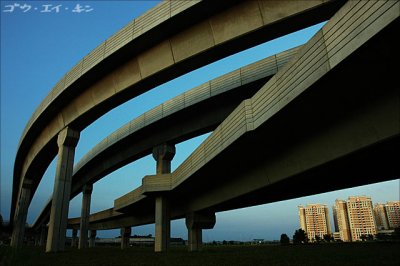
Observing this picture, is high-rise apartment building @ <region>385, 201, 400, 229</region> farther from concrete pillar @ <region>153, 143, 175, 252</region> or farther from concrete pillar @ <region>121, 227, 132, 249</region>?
concrete pillar @ <region>153, 143, 175, 252</region>

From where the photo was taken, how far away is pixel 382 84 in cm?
884

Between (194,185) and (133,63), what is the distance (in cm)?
1042

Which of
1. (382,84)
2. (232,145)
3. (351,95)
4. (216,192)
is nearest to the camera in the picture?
(382,84)

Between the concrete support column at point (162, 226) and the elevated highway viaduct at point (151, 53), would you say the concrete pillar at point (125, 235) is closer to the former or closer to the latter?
the concrete support column at point (162, 226)

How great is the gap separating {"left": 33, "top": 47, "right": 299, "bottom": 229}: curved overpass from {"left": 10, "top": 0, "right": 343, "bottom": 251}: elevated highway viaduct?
5363 millimetres

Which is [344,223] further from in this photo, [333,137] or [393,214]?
[333,137]

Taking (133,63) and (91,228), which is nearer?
(133,63)

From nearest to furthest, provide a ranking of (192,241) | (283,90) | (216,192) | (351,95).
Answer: (351,95)
(283,90)
(216,192)
(192,241)

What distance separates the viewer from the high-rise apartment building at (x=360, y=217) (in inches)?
5418

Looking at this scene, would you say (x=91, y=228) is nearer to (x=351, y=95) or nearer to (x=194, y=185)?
(x=194, y=185)

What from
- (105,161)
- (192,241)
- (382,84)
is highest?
(105,161)

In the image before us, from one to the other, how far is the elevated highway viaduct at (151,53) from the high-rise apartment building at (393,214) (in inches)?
6464

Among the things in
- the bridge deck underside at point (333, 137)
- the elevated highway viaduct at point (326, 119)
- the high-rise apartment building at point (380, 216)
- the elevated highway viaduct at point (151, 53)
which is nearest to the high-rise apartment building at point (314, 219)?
the high-rise apartment building at point (380, 216)

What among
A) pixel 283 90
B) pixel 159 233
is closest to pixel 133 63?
pixel 283 90
